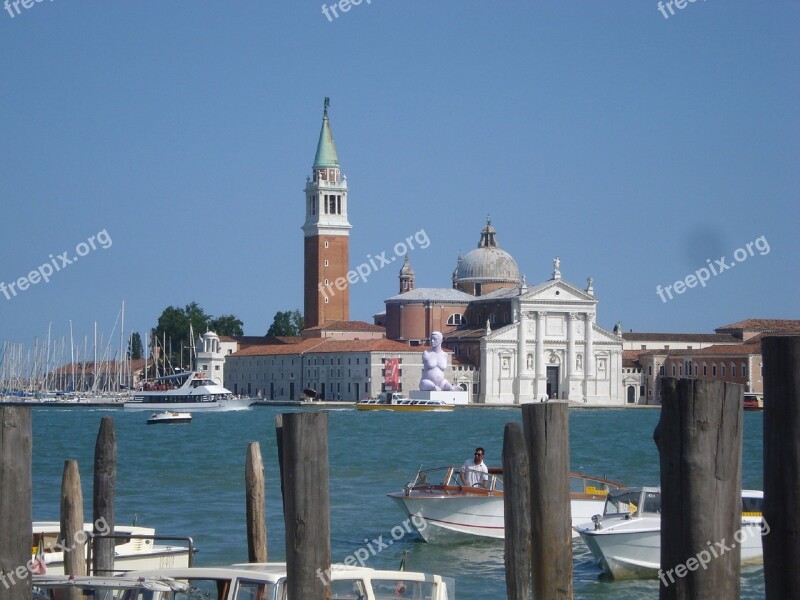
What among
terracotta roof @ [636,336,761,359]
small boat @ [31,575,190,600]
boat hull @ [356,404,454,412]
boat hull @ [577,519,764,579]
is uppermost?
terracotta roof @ [636,336,761,359]

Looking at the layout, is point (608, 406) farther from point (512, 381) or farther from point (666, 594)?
point (666, 594)

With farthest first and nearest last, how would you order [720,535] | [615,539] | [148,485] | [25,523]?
[148,485] < [615,539] < [25,523] < [720,535]

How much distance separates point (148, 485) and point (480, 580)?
10.2m

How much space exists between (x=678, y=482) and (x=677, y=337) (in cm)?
7905

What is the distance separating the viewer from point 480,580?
13109 mm

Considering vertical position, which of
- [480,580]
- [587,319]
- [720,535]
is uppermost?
[587,319]

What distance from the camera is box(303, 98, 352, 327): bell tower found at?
266ft

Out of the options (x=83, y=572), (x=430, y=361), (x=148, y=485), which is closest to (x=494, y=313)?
(x=430, y=361)

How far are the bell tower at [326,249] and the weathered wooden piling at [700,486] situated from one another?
76.0m

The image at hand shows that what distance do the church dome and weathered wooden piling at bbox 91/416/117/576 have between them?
75.0 metres

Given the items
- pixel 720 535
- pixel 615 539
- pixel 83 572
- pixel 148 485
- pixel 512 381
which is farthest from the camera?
pixel 512 381

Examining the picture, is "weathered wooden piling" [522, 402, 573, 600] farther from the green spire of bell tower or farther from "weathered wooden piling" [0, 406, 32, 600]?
the green spire of bell tower

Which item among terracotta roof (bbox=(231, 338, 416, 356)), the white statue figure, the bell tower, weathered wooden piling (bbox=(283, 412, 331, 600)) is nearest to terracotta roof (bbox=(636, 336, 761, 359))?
terracotta roof (bbox=(231, 338, 416, 356))

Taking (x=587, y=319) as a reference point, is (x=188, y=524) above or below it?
below
